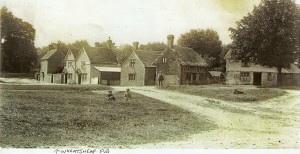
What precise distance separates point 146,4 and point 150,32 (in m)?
0.53

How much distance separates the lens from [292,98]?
7.79 meters

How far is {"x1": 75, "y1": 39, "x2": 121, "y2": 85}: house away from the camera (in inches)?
360

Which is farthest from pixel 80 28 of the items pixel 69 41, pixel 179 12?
pixel 179 12

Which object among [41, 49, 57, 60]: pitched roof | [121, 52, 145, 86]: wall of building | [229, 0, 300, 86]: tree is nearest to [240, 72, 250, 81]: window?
[229, 0, 300, 86]: tree

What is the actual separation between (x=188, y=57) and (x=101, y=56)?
8.99ft

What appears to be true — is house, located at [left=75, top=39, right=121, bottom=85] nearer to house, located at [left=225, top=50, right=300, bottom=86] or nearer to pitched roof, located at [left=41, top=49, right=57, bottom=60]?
pitched roof, located at [left=41, top=49, right=57, bottom=60]

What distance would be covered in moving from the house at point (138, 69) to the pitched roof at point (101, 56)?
55 centimetres

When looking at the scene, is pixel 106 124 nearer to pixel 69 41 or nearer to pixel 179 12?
pixel 69 41

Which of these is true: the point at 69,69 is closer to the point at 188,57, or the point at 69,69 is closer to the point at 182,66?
the point at 182,66

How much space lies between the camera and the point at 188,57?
12.2 m

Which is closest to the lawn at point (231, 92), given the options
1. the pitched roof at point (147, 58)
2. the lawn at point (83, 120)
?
the lawn at point (83, 120)

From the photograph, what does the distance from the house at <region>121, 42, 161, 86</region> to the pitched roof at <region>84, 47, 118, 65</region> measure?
1.80 feet

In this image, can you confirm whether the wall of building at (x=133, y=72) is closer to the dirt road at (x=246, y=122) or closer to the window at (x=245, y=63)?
the dirt road at (x=246, y=122)

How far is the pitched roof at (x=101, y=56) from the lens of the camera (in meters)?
10.6
